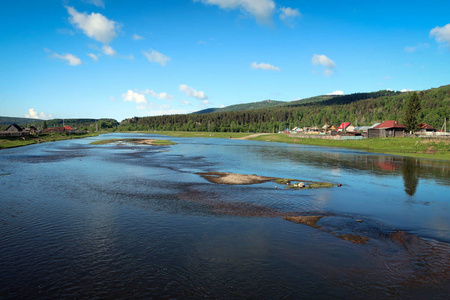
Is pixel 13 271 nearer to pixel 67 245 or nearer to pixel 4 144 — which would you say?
pixel 67 245

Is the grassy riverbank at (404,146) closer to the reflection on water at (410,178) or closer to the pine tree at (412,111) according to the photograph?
the pine tree at (412,111)

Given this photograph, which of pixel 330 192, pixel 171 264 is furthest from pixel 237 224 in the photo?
pixel 330 192

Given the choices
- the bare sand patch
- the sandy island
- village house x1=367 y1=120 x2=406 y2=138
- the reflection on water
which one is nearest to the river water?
the reflection on water

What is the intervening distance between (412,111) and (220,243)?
111 m

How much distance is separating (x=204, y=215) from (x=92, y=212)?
948 cm

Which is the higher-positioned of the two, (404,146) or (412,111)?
(412,111)

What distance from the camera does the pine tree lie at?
3916 inches

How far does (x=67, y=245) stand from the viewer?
16.5 metres

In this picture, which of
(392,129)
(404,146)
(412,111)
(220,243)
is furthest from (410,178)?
(412,111)

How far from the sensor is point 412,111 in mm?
100250

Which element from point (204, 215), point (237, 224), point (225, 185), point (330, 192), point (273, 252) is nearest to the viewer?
point (273, 252)

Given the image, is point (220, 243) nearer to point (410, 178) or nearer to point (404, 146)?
point (410, 178)

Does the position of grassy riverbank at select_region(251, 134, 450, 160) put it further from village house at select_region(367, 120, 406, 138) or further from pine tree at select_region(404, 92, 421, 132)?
pine tree at select_region(404, 92, 421, 132)

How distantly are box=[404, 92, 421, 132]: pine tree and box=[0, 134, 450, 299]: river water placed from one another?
272ft
